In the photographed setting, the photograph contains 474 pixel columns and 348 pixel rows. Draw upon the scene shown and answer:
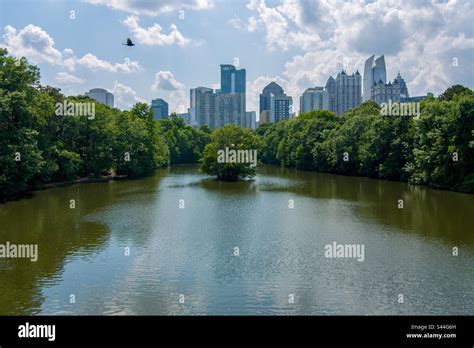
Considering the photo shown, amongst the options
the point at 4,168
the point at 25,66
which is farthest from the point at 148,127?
the point at 4,168

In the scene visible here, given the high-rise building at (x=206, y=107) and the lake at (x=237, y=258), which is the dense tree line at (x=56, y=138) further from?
the high-rise building at (x=206, y=107)

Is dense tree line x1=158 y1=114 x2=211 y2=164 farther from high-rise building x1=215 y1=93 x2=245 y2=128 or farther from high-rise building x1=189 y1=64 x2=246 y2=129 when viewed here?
high-rise building x1=215 y1=93 x2=245 y2=128

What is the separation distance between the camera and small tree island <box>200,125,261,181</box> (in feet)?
180

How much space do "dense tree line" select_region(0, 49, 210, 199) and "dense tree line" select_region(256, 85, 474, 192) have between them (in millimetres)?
24083

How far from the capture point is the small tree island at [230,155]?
180 ft

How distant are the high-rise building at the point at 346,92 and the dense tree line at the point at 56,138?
403ft

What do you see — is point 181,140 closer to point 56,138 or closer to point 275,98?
point 56,138

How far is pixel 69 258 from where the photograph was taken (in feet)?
62.3

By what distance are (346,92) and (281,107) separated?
28.3 metres

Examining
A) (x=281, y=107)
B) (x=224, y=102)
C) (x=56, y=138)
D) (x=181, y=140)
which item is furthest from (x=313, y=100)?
(x=56, y=138)

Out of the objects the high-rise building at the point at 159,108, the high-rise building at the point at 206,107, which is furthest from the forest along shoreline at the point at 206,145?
the high-rise building at the point at 159,108

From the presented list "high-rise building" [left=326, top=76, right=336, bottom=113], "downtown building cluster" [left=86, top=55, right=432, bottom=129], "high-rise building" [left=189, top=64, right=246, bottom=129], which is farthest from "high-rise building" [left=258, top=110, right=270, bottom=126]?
"high-rise building" [left=326, top=76, right=336, bottom=113]

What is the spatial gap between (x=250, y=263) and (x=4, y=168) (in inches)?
944

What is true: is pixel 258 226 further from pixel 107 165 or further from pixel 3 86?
pixel 107 165
